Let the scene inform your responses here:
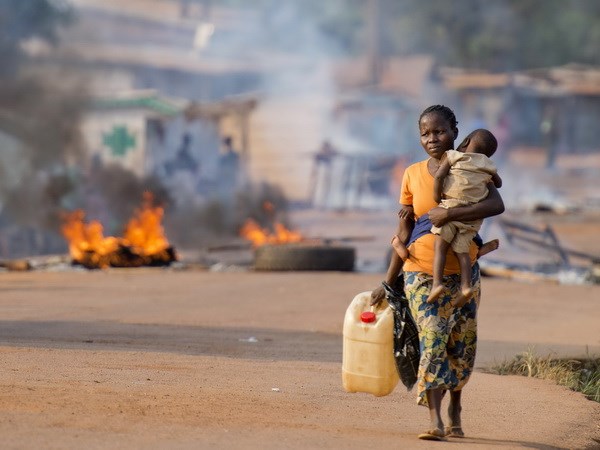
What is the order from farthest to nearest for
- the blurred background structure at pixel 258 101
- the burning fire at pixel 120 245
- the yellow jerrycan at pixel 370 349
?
the blurred background structure at pixel 258 101 → the burning fire at pixel 120 245 → the yellow jerrycan at pixel 370 349

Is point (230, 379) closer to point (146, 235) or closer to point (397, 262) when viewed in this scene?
point (397, 262)

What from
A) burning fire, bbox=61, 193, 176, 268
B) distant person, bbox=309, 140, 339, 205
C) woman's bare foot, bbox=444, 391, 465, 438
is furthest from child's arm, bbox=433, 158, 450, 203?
distant person, bbox=309, 140, 339, 205

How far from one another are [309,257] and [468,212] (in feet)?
42.2

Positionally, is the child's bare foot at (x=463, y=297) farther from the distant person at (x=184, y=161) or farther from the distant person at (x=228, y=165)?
the distant person at (x=228, y=165)

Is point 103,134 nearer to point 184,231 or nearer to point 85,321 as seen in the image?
point 184,231

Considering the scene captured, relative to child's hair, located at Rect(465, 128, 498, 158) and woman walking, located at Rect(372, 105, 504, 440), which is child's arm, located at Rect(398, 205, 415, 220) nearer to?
woman walking, located at Rect(372, 105, 504, 440)

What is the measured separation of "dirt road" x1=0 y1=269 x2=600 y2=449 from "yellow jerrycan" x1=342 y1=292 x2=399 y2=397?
0.98ft

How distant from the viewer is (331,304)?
49.7 ft

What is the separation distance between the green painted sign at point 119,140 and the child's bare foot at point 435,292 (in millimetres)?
28186

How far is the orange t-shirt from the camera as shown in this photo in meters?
6.46

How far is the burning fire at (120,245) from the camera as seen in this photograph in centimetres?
2008

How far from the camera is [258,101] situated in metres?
37.5

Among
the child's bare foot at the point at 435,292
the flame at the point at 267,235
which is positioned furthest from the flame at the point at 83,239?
the child's bare foot at the point at 435,292

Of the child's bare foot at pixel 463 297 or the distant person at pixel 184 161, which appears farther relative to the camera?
the distant person at pixel 184 161
